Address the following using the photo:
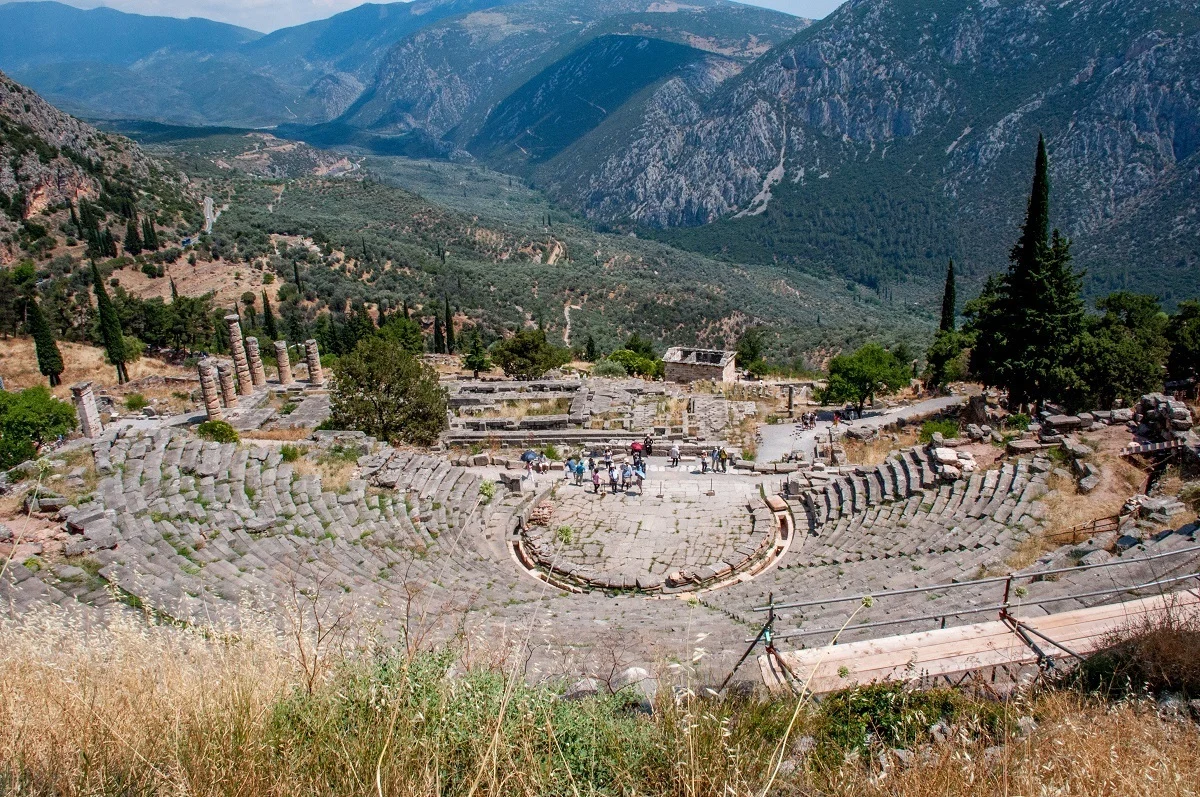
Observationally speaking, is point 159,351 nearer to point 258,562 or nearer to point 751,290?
point 258,562

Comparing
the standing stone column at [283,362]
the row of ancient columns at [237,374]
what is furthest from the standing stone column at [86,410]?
the standing stone column at [283,362]

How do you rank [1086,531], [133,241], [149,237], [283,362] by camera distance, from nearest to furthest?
[1086,531], [283,362], [133,241], [149,237]

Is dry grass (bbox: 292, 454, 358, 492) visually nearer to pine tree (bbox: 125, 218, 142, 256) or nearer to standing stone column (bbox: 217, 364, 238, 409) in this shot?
standing stone column (bbox: 217, 364, 238, 409)

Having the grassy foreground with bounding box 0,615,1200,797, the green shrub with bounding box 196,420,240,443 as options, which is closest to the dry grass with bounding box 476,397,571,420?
the green shrub with bounding box 196,420,240,443

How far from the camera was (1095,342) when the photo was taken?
25594 mm

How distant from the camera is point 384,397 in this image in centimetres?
2336

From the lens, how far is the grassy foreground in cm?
405

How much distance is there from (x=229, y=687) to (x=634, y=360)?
132 feet

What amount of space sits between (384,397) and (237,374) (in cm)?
1236

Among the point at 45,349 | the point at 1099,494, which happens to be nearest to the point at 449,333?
the point at 45,349

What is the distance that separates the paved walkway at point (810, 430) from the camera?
26172 mm

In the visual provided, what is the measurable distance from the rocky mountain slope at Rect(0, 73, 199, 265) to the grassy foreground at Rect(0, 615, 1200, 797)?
239 ft

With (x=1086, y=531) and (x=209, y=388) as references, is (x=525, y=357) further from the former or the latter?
(x=1086, y=531)

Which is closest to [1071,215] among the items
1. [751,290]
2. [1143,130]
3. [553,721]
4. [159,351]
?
[1143,130]
